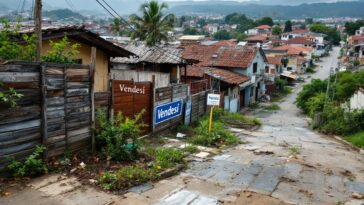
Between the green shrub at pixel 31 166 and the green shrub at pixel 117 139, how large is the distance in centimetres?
172

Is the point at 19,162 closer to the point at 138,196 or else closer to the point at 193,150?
the point at 138,196

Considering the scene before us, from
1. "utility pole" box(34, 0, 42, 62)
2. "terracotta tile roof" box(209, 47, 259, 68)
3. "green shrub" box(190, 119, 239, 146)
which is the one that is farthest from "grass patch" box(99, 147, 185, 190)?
"terracotta tile roof" box(209, 47, 259, 68)

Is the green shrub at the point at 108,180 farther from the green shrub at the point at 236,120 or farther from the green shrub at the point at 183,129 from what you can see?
the green shrub at the point at 236,120

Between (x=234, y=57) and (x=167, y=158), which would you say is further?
(x=234, y=57)

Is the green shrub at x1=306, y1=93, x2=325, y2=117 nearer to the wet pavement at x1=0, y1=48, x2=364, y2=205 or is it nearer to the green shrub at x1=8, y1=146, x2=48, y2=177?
the wet pavement at x1=0, y1=48, x2=364, y2=205

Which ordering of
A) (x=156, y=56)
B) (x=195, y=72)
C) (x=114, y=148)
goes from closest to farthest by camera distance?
(x=114, y=148) → (x=156, y=56) → (x=195, y=72)

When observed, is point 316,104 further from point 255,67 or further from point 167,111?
point 167,111

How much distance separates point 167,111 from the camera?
45.6 feet

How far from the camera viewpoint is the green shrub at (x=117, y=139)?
8906mm

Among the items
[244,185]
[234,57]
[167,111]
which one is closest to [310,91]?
[234,57]

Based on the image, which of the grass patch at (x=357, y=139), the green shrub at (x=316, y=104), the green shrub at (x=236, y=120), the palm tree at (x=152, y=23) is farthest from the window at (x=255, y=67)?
the grass patch at (x=357, y=139)

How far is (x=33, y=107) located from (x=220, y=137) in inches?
305

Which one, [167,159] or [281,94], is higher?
[167,159]

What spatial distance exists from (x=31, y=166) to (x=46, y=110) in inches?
51.0
